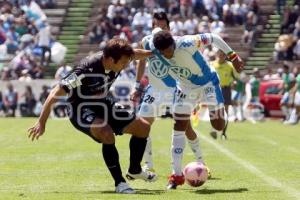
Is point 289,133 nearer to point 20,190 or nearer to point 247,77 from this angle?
point 247,77

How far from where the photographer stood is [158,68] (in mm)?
12594

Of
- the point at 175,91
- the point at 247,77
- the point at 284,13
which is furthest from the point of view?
the point at 284,13

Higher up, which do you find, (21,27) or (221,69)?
(221,69)

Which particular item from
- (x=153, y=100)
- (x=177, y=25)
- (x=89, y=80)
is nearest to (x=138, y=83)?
(x=153, y=100)

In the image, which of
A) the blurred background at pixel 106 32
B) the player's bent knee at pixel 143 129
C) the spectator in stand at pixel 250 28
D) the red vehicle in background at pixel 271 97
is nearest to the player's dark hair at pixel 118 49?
the player's bent knee at pixel 143 129

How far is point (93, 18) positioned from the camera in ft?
137

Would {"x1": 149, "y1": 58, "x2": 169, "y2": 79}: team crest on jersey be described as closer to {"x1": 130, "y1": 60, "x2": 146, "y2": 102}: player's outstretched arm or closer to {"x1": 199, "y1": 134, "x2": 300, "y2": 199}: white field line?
{"x1": 130, "y1": 60, "x2": 146, "y2": 102}: player's outstretched arm

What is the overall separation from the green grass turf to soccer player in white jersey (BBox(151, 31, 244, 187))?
0.85 metres

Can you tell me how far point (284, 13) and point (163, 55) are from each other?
93.9 ft

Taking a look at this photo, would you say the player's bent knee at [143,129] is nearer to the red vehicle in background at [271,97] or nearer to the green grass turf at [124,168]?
the green grass turf at [124,168]

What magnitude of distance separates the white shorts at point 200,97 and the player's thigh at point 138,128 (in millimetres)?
828

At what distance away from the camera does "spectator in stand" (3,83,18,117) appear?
35000 mm

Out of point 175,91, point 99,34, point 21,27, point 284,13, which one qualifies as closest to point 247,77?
point 284,13

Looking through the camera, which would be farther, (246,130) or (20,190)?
(246,130)
